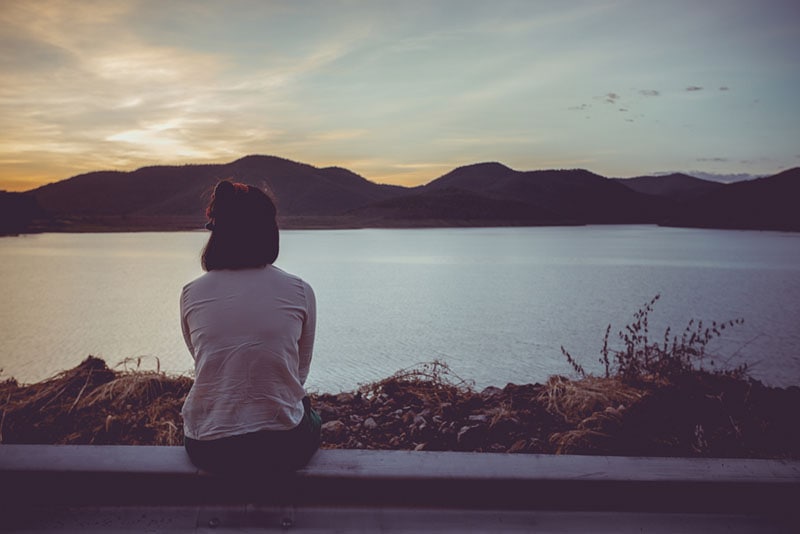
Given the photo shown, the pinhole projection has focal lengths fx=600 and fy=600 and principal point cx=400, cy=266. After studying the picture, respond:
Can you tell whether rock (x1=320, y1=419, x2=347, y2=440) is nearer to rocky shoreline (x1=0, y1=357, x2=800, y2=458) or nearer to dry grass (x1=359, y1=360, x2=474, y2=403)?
rocky shoreline (x1=0, y1=357, x2=800, y2=458)

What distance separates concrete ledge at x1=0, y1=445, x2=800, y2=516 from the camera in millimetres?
2107

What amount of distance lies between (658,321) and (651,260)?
1449 cm

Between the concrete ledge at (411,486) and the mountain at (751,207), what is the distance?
203ft

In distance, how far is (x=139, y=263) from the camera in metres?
19.3

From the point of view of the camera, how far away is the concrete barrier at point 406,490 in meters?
2.09

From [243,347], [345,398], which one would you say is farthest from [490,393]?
[243,347]

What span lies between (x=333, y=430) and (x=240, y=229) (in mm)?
1571

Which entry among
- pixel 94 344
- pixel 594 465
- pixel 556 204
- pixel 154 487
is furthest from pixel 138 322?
pixel 556 204

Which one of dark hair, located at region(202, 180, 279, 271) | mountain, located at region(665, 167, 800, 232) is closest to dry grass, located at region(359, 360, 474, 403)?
dark hair, located at region(202, 180, 279, 271)

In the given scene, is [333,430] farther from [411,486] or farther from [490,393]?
[490,393]

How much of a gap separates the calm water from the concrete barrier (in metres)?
2.36

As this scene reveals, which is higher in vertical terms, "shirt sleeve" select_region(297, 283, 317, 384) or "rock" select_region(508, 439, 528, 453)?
"shirt sleeve" select_region(297, 283, 317, 384)

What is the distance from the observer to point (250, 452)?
206cm

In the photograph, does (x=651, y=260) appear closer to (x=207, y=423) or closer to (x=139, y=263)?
(x=139, y=263)
